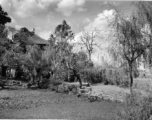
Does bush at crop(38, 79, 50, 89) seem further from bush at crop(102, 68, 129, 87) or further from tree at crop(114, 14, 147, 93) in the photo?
tree at crop(114, 14, 147, 93)

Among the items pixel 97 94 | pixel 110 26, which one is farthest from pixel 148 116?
pixel 97 94

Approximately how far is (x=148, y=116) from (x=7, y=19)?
26.7 metres

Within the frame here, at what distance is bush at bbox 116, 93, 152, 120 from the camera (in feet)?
→ 16.1

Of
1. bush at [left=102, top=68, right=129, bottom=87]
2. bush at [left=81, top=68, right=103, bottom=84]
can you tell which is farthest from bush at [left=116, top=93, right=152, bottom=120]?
bush at [left=81, top=68, right=103, bottom=84]

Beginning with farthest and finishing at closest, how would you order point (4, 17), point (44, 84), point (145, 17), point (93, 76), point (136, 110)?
point (4, 17), point (93, 76), point (44, 84), point (145, 17), point (136, 110)

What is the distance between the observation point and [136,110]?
4.98 metres

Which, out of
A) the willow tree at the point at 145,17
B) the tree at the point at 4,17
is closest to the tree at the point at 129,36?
the willow tree at the point at 145,17

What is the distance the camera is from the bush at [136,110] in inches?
193

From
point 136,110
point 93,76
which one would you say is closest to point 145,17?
point 136,110

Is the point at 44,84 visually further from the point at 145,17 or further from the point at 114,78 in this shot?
the point at 145,17

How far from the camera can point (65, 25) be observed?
43.2 metres

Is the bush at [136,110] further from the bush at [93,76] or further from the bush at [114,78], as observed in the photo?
the bush at [93,76]

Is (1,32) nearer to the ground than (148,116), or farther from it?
farther from it

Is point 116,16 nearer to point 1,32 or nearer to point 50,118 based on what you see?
point 50,118
